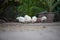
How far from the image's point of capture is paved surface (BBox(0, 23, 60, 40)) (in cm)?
165

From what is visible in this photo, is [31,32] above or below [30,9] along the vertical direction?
below

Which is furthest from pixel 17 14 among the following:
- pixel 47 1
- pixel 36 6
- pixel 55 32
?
pixel 55 32

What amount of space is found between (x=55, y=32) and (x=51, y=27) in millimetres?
185

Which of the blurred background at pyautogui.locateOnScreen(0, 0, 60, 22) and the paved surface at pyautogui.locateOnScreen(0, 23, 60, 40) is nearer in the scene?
the paved surface at pyautogui.locateOnScreen(0, 23, 60, 40)

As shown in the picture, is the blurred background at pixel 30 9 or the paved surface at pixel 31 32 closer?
the paved surface at pixel 31 32


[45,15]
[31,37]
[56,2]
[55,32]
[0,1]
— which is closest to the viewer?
[31,37]

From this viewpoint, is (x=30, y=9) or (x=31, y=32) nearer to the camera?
(x=31, y=32)

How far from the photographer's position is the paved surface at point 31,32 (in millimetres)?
1649

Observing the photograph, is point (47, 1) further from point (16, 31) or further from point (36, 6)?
point (16, 31)

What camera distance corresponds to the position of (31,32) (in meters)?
1.83

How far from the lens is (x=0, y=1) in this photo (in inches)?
92.0

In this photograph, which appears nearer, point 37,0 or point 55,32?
point 55,32

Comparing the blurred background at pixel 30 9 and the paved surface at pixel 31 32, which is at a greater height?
the blurred background at pixel 30 9

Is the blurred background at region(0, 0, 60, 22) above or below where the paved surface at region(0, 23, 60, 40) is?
above
